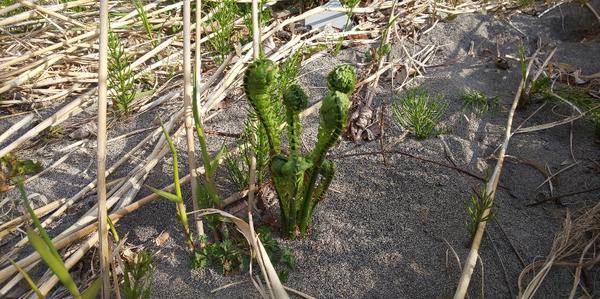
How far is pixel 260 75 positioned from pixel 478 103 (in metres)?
1.37

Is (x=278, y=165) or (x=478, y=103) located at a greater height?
(x=278, y=165)

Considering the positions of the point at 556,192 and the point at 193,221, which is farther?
the point at 556,192

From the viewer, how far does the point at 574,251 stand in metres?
1.50

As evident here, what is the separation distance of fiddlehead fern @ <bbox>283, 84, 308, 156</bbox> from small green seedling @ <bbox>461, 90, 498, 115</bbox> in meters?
1.10

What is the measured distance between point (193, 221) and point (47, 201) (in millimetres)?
567

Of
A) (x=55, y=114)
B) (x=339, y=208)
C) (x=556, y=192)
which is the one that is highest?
(x=55, y=114)

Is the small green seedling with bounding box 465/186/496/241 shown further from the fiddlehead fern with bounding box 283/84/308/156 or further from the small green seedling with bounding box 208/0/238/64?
the small green seedling with bounding box 208/0/238/64

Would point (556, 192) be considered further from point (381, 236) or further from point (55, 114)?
point (55, 114)

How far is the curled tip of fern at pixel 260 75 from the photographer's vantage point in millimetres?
1127

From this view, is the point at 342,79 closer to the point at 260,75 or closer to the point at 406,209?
the point at 260,75

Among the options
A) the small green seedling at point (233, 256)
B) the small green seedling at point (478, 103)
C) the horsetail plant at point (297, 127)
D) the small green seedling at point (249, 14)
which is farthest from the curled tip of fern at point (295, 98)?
the small green seedling at point (249, 14)

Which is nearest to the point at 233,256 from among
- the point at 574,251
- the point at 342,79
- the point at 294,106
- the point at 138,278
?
the point at 138,278

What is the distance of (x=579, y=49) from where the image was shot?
105 inches

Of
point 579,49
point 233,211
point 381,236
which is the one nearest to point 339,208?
point 381,236
